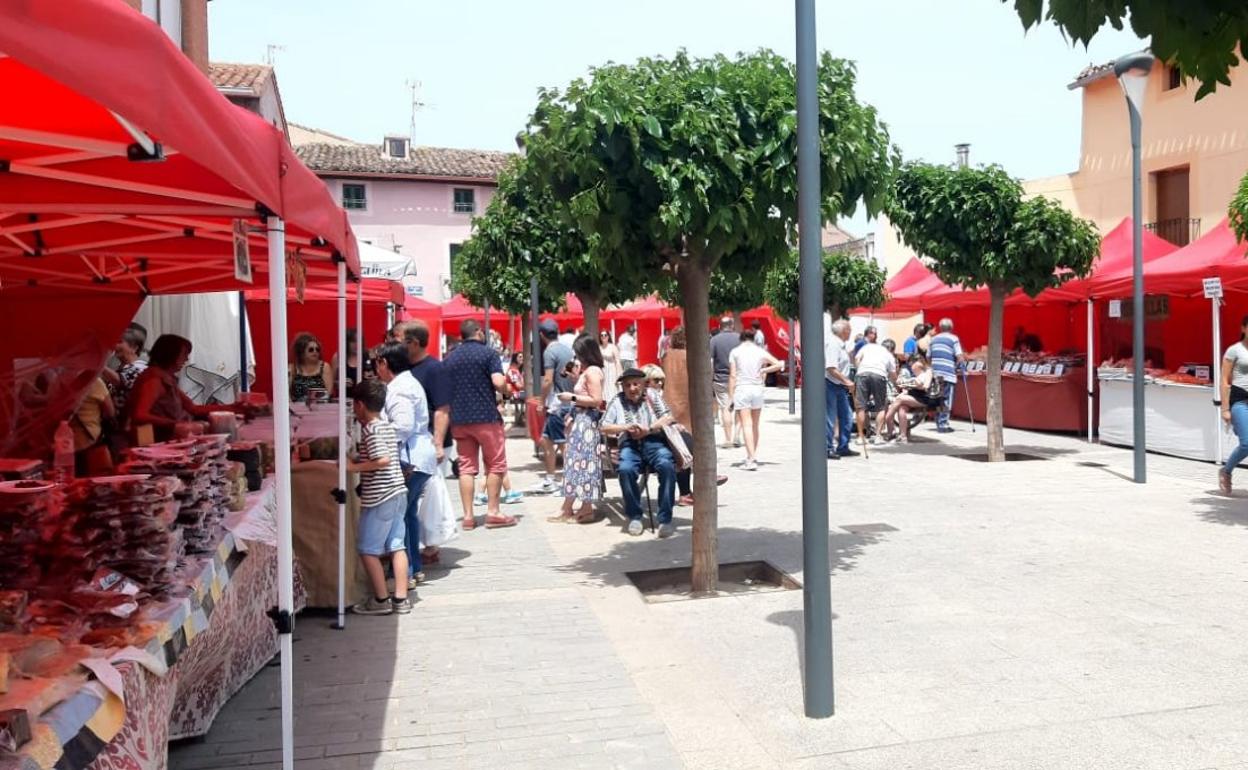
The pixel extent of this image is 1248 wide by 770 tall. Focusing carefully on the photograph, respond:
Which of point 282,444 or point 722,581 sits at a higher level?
point 282,444

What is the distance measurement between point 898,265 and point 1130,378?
18887 mm

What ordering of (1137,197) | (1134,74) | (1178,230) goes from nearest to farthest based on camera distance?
(1134,74) < (1137,197) < (1178,230)

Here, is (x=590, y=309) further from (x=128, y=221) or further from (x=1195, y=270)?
(x=128, y=221)

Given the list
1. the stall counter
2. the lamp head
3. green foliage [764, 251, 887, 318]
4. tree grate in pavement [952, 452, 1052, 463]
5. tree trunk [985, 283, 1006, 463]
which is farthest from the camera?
green foliage [764, 251, 887, 318]

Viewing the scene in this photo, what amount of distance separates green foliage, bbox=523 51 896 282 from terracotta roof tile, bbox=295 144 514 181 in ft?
113

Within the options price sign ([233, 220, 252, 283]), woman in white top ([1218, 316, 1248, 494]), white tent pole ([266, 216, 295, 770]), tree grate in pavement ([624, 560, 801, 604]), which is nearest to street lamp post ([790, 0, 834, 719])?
tree grate in pavement ([624, 560, 801, 604])

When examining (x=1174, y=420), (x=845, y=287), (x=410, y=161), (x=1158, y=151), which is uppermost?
(x=410, y=161)

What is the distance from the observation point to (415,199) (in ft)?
136

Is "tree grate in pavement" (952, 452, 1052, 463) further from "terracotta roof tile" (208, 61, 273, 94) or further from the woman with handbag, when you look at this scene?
"terracotta roof tile" (208, 61, 273, 94)

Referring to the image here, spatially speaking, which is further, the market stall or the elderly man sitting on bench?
the elderly man sitting on bench

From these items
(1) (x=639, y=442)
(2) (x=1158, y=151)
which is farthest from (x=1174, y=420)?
(2) (x=1158, y=151)

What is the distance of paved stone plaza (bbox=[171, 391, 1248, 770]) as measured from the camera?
409 centimetres

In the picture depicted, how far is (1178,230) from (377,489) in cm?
2222

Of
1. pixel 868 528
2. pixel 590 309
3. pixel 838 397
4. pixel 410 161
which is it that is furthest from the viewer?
pixel 410 161
